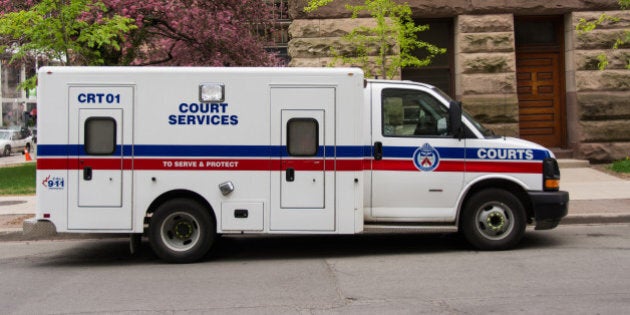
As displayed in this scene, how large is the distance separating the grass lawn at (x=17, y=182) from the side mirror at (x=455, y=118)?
1144 cm

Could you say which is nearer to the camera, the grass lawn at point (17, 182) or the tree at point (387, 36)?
the tree at point (387, 36)

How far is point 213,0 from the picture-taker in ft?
45.4

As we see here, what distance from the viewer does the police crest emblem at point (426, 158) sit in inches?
320

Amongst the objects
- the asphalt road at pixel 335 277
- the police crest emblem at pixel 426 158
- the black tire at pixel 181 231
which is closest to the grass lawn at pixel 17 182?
the asphalt road at pixel 335 277

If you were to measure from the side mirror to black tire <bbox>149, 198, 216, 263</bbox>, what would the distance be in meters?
3.35

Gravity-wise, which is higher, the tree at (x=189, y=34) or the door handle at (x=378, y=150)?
the tree at (x=189, y=34)

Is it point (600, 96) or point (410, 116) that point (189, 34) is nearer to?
point (410, 116)

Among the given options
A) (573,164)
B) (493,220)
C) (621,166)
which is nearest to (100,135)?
(493,220)

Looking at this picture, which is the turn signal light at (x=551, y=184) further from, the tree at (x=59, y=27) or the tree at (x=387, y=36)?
the tree at (x=59, y=27)

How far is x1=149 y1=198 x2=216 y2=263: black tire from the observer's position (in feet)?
25.9

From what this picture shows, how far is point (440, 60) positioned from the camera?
16.8 metres

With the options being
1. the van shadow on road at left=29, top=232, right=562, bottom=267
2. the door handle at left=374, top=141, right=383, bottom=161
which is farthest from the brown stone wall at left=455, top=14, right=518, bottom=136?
the door handle at left=374, top=141, right=383, bottom=161

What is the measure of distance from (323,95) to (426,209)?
79.9 inches

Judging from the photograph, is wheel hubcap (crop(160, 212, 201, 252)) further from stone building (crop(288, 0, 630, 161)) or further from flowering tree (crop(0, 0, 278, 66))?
stone building (crop(288, 0, 630, 161))
